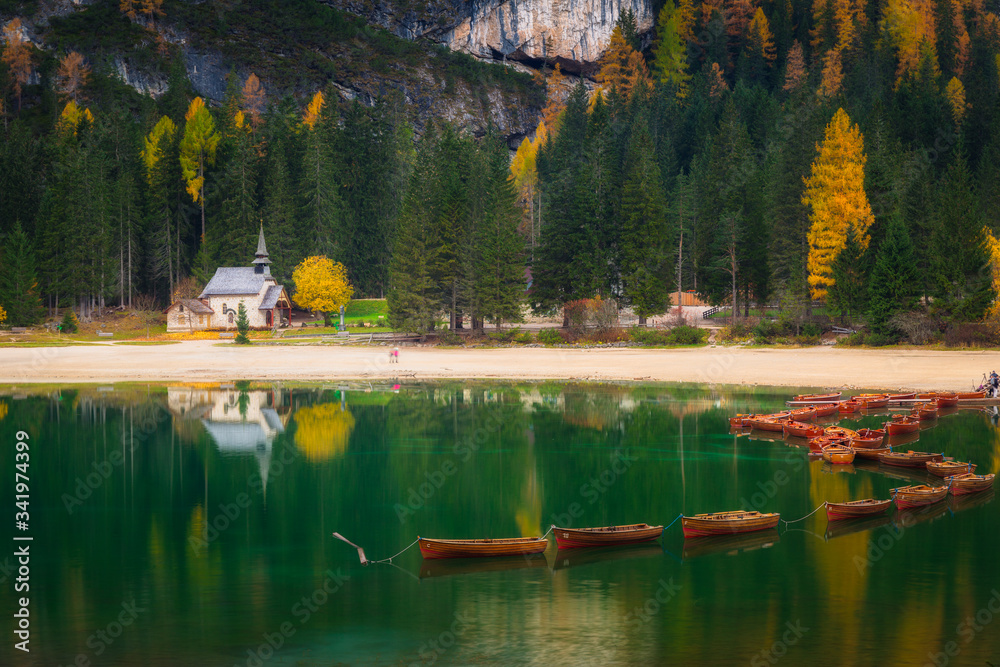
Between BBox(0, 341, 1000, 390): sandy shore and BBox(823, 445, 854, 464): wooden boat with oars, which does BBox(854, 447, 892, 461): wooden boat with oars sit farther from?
BBox(0, 341, 1000, 390): sandy shore

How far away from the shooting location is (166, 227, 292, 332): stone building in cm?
8481

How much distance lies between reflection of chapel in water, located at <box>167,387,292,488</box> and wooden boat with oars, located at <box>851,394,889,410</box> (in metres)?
23.1

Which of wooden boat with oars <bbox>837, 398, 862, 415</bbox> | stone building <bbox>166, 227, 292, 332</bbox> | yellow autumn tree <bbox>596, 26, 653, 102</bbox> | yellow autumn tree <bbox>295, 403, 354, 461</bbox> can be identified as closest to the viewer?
yellow autumn tree <bbox>295, 403, 354, 461</bbox>

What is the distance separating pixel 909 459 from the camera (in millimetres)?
27203

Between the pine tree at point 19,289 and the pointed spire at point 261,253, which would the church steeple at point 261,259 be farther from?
A: the pine tree at point 19,289

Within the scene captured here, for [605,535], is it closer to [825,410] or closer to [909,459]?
[909,459]

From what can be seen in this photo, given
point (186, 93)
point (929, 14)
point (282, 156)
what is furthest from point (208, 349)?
point (929, 14)

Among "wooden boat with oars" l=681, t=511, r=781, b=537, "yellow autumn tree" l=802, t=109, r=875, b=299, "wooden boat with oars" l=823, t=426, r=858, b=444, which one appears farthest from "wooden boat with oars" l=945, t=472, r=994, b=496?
"yellow autumn tree" l=802, t=109, r=875, b=299

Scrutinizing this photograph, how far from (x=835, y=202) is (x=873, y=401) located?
1007 inches

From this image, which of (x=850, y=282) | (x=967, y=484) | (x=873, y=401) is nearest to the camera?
(x=967, y=484)

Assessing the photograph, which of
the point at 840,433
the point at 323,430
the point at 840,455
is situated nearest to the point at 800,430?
the point at 840,433

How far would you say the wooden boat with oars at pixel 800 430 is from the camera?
31.2 metres

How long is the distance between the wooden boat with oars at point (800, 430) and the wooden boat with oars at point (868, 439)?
4.43ft

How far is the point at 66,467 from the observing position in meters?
28.3
